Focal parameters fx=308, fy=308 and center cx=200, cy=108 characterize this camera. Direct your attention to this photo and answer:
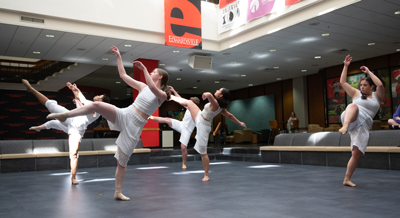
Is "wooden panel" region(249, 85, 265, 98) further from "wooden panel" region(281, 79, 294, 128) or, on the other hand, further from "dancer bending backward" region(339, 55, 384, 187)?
"dancer bending backward" region(339, 55, 384, 187)

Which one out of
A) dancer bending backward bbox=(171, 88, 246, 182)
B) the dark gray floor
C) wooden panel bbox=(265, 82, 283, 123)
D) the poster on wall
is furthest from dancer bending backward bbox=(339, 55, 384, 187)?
wooden panel bbox=(265, 82, 283, 123)

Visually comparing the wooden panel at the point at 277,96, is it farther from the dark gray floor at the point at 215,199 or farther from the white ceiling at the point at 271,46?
the dark gray floor at the point at 215,199

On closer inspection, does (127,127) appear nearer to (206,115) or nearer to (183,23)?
(206,115)

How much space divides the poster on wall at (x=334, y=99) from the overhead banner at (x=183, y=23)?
7672 mm

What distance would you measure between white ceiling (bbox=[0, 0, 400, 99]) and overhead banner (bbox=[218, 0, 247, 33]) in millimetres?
747

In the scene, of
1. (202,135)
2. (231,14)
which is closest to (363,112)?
(202,135)

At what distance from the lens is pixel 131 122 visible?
3.57 meters

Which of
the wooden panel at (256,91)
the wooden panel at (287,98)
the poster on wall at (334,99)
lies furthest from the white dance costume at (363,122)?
the wooden panel at (256,91)

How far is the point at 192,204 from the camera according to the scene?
3.27m

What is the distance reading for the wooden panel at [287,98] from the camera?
1725 centimetres

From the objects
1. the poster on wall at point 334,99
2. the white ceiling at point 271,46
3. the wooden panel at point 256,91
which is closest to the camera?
the white ceiling at point 271,46

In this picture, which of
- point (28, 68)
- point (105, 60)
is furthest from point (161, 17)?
point (28, 68)

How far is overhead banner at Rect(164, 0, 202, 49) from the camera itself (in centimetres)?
970

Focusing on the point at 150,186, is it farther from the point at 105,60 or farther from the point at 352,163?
the point at 105,60
